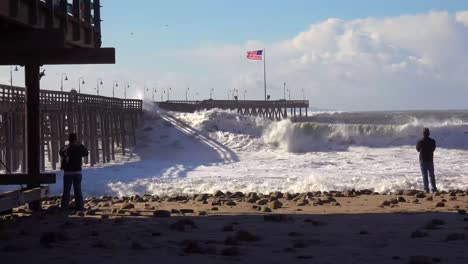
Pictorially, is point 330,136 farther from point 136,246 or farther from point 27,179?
point 136,246

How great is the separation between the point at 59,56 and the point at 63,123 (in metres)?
17.8

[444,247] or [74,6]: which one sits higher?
[74,6]

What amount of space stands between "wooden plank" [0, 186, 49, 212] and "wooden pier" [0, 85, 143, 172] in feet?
25.0

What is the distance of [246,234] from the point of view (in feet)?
29.7

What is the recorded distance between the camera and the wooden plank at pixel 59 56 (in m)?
14.0

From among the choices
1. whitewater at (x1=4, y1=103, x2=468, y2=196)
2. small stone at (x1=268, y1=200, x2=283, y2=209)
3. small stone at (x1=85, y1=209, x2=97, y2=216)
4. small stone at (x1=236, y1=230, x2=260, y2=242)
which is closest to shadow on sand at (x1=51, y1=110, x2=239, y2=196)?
whitewater at (x1=4, y1=103, x2=468, y2=196)

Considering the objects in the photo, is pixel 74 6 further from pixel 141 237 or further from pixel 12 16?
pixel 141 237

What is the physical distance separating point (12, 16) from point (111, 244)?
413 centimetres

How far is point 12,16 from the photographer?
10.9 meters

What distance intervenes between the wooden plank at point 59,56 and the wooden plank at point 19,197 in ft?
7.93

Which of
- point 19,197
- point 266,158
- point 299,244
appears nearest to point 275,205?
point 19,197

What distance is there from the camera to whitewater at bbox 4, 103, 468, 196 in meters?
23.3

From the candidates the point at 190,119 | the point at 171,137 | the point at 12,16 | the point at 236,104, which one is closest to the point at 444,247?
the point at 12,16

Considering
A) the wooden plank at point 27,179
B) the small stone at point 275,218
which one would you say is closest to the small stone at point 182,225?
the small stone at point 275,218
